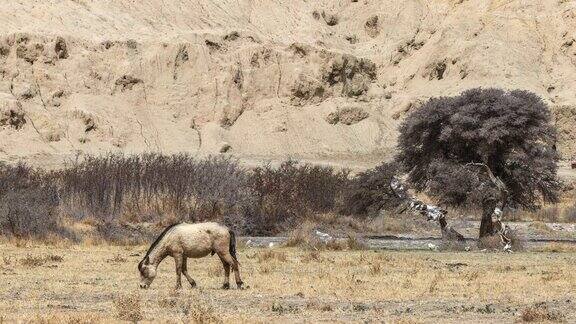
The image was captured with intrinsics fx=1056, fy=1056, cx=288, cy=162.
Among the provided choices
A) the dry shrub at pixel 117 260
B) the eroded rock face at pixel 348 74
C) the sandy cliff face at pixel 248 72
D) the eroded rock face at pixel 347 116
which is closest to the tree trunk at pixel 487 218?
the dry shrub at pixel 117 260

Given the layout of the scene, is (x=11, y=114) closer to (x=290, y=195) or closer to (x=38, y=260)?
(x=290, y=195)

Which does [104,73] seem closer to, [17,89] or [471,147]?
[17,89]

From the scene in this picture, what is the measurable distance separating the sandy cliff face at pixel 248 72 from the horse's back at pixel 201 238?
52.5 m

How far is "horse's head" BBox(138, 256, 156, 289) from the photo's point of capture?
1756 centimetres

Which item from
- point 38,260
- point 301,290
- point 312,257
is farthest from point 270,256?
point 301,290

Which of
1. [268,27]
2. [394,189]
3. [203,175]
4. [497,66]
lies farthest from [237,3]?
[394,189]

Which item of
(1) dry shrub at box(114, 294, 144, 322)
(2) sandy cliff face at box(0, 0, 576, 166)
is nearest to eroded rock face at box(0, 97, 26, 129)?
(2) sandy cliff face at box(0, 0, 576, 166)

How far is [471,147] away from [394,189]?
3.12 m

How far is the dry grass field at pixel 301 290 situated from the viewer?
13.7 m

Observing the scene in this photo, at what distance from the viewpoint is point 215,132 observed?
79.0 m

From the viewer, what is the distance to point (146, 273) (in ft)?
57.6

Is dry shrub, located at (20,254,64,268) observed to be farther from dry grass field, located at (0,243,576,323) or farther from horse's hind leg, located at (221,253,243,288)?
horse's hind leg, located at (221,253,243,288)

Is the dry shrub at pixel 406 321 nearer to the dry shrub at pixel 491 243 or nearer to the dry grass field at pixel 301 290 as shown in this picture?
the dry grass field at pixel 301 290

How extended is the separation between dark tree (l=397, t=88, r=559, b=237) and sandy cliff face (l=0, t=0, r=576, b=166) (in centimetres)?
3803
